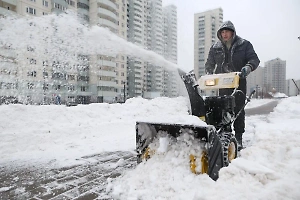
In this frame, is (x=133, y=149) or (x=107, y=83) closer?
(x=133, y=149)

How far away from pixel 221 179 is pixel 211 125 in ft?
2.44

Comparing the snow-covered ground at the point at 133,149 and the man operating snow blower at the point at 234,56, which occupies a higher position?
the man operating snow blower at the point at 234,56

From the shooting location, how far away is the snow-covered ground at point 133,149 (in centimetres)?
207

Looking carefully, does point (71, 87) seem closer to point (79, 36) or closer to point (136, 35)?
point (79, 36)

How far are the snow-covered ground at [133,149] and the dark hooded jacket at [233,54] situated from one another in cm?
143

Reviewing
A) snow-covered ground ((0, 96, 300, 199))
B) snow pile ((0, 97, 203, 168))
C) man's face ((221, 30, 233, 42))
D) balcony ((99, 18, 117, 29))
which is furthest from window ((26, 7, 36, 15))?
man's face ((221, 30, 233, 42))

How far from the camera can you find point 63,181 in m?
3.19

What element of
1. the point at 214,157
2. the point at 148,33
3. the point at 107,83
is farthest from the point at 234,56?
the point at 148,33

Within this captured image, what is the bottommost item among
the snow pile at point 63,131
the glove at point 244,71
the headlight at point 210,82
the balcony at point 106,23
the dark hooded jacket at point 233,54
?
the snow pile at point 63,131

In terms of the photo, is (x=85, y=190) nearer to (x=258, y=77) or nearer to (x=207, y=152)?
(x=207, y=152)

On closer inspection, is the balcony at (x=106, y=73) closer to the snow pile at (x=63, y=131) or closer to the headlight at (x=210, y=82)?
the snow pile at (x=63, y=131)

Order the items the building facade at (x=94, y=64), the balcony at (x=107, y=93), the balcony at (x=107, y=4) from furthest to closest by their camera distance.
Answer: the balcony at (x=107, y=93) < the balcony at (x=107, y=4) < the building facade at (x=94, y=64)

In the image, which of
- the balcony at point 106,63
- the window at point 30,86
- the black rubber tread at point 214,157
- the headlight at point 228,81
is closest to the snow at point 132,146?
the black rubber tread at point 214,157

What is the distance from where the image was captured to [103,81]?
46.7 meters
